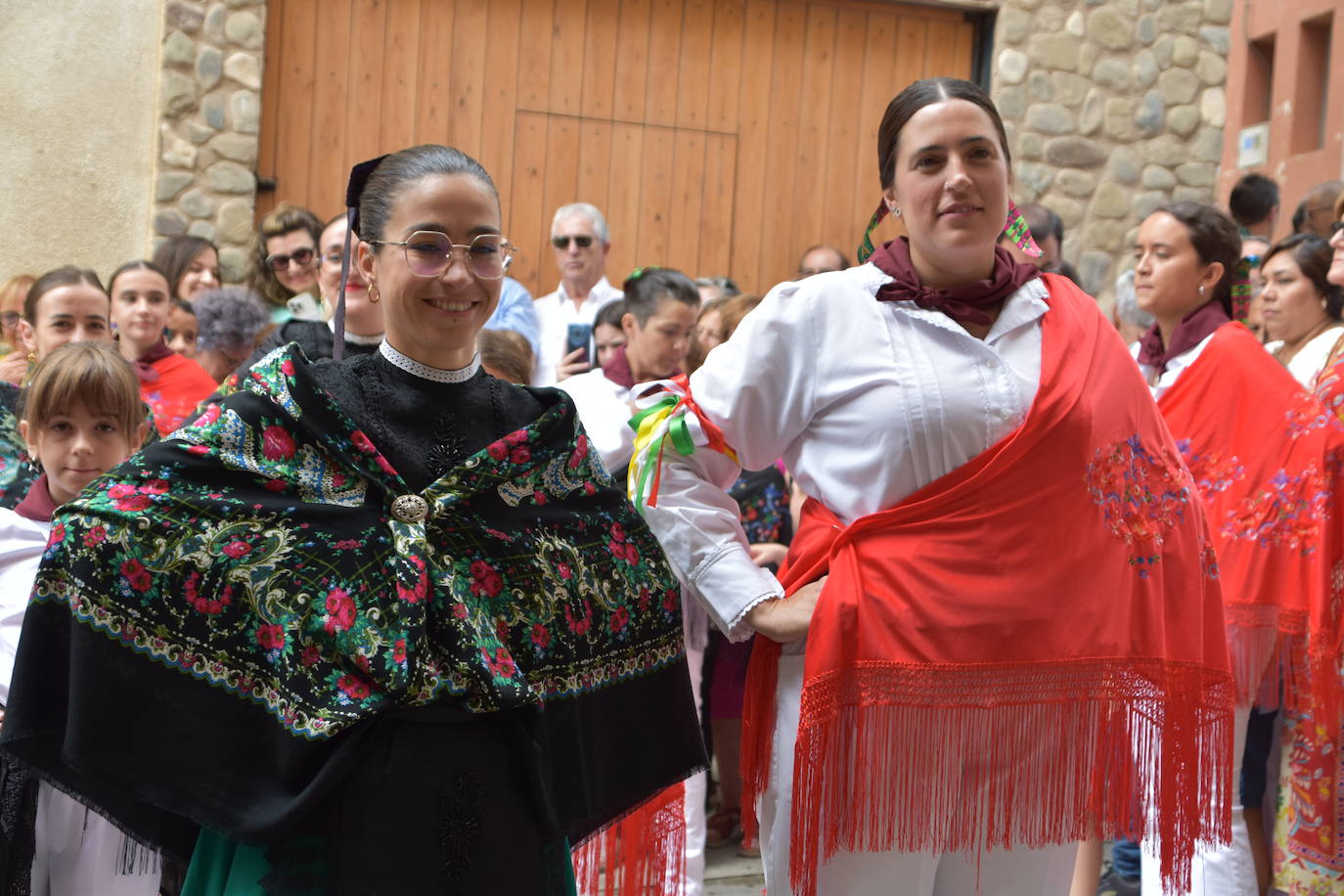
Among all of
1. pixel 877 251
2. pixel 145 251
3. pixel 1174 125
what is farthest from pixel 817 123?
pixel 877 251

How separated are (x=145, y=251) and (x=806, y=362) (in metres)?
5.71

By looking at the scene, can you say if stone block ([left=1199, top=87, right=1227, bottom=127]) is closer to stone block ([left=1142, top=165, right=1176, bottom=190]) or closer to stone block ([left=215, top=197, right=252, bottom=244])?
stone block ([left=1142, top=165, right=1176, bottom=190])

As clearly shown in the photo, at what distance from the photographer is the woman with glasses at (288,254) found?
5504 millimetres

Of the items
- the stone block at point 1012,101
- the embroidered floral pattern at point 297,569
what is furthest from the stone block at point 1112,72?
the embroidered floral pattern at point 297,569

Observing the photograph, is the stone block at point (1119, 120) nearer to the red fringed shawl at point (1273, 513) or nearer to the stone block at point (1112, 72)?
the stone block at point (1112, 72)

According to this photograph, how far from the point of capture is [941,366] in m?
2.45

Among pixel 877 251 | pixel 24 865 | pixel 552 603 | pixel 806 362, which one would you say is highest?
pixel 877 251

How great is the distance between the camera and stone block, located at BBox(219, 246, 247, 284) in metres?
7.36

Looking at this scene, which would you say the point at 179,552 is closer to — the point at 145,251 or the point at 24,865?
the point at 24,865

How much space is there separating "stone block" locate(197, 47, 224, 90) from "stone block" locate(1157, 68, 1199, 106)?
5656 millimetres

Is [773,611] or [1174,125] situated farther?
[1174,125]

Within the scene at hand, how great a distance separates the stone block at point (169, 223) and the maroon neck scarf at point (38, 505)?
14.6ft

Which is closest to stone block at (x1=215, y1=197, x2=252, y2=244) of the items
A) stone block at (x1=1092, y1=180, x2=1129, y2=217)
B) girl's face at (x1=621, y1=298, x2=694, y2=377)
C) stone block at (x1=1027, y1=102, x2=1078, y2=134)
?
girl's face at (x1=621, y1=298, x2=694, y2=377)

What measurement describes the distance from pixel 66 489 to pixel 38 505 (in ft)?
0.21
